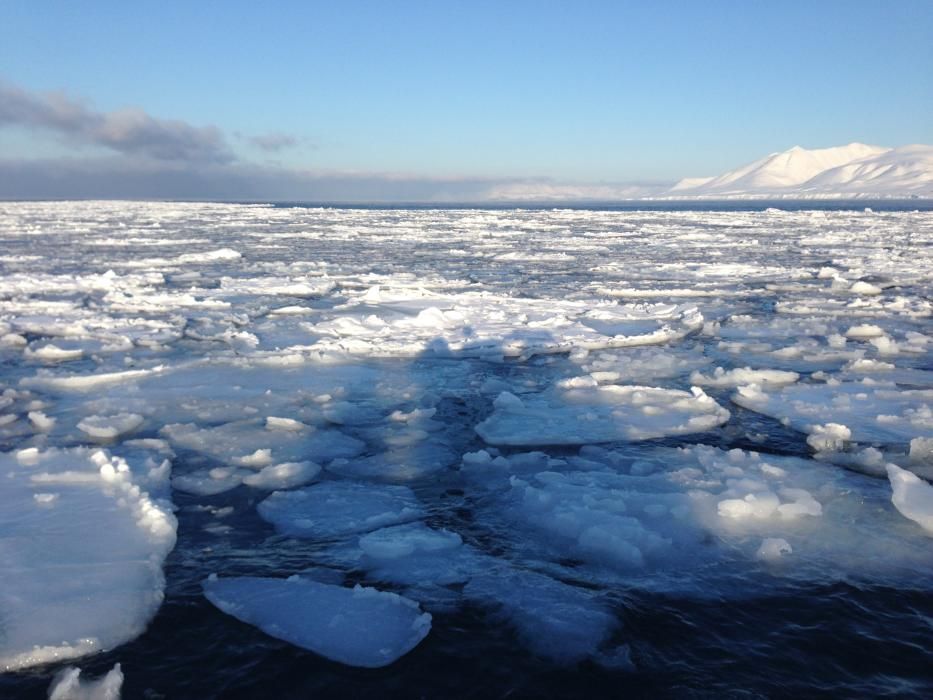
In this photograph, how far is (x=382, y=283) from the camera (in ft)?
50.0

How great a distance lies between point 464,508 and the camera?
4.62 metres

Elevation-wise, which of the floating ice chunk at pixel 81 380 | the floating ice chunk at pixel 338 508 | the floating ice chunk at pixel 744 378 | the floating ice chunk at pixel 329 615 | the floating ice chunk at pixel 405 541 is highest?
the floating ice chunk at pixel 81 380

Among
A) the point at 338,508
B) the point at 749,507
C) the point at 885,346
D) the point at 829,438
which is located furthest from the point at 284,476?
the point at 885,346

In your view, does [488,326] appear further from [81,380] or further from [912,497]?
[912,497]

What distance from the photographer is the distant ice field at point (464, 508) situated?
322 cm

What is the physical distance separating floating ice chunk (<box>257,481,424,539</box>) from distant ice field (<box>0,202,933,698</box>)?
0.03 metres

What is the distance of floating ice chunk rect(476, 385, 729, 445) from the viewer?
5.93m

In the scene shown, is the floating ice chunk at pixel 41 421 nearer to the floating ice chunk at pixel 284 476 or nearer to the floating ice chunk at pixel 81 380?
the floating ice chunk at pixel 81 380

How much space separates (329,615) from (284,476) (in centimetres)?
182

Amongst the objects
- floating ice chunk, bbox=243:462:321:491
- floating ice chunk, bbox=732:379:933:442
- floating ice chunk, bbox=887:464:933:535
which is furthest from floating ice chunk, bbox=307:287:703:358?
floating ice chunk, bbox=887:464:933:535

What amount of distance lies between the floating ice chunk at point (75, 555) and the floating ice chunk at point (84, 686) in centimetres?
20

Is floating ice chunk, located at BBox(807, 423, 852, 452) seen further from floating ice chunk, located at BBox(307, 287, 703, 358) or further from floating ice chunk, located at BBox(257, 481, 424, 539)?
floating ice chunk, located at BBox(307, 287, 703, 358)

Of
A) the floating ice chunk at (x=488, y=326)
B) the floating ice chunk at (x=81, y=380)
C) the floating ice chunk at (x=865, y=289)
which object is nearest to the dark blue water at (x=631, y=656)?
the floating ice chunk at (x=81, y=380)

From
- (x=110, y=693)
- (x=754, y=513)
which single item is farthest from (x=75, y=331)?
(x=754, y=513)
